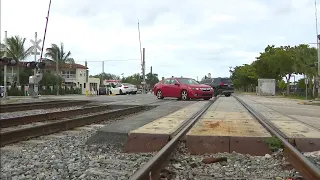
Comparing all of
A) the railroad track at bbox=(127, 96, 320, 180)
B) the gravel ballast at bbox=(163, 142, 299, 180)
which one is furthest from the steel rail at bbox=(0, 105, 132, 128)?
the gravel ballast at bbox=(163, 142, 299, 180)

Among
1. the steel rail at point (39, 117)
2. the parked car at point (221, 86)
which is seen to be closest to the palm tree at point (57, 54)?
the parked car at point (221, 86)

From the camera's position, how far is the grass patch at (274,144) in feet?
21.7

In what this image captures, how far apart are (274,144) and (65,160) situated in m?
3.50

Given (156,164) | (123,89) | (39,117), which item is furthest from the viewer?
(123,89)

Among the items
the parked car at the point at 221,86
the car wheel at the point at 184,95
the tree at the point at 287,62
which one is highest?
the tree at the point at 287,62

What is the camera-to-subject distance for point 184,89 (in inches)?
866

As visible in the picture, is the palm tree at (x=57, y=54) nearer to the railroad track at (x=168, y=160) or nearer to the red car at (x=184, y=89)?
the red car at (x=184, y=89)

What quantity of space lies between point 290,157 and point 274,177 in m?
0.91

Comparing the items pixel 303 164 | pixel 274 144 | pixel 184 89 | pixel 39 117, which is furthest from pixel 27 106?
pixel 303 164

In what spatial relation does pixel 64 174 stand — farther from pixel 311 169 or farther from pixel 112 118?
pixel 112 118

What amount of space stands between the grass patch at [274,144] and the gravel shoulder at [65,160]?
2.07 meters

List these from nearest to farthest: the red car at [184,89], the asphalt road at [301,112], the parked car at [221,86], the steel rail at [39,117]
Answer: the steel rail at [39,117]
the asphalt road at [301,112]
the red car at [184,89]
the parked car at [221,86]

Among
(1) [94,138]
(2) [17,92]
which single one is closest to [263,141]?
(1) [94,138]

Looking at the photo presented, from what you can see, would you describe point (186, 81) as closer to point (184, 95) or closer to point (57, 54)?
point (184, 95)
